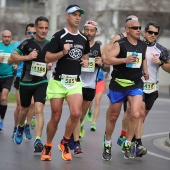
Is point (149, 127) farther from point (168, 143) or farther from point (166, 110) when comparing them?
point (166, 110)

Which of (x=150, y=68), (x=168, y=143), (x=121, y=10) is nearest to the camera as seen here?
(x=150, y=68)

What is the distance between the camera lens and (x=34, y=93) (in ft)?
40.6

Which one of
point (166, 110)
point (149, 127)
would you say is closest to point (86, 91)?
point (149, 127)

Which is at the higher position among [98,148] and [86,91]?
[86,91]

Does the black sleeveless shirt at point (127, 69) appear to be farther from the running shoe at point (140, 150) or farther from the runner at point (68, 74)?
the running shoe at point (140, 150)

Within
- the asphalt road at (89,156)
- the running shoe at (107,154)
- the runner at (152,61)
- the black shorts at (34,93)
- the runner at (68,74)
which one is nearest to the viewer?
the asphalt road at (89,156)

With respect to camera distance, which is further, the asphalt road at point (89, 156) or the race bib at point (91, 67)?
the race bib at point (91, 67)

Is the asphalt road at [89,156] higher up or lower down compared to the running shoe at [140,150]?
lower down

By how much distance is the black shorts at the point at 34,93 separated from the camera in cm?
1217

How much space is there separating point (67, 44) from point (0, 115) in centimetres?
592

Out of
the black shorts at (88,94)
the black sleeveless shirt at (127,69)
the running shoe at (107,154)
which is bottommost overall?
the running shoe at (107,154)

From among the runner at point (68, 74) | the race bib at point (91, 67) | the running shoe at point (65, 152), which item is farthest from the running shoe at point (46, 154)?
the race bib at point (91, 67)

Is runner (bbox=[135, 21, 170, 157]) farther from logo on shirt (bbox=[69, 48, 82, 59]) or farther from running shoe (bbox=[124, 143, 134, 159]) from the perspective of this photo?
logo on shirt (bbox=[69, 48, 82, 59])

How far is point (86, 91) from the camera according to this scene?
13031mm
